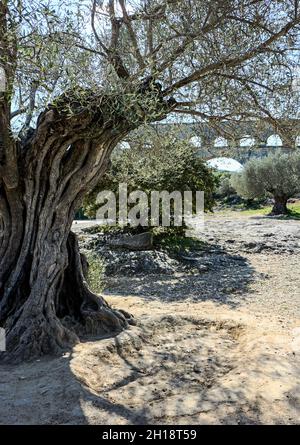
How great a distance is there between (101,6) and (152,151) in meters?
2.79

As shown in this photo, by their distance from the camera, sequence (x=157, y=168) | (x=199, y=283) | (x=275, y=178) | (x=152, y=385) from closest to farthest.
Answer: (x=152, y=385) → (x=157, y=168) → (x=199, y=283) → (x=275, y=178)

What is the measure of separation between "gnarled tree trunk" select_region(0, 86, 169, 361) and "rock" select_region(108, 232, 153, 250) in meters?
8.21

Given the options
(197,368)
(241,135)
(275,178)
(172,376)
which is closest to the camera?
(172,376)

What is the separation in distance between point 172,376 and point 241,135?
14.7 ft

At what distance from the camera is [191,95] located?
632 centimetres

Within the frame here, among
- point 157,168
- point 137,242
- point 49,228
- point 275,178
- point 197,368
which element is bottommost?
point 197,368

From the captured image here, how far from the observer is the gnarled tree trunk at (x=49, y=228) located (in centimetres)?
512

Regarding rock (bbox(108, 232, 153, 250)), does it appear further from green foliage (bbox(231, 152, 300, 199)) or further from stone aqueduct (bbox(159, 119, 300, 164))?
green foliage (bbox(231, 152, 300, 199))

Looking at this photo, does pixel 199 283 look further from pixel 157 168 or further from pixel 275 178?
A: pixel 275 178

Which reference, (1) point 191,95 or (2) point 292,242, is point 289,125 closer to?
(1) point 191,95

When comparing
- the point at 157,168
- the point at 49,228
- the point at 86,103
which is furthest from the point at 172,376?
the point at 157,168

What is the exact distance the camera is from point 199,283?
11.2 m

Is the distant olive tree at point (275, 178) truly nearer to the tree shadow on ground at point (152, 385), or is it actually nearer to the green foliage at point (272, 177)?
the green foliage at point (272, 177)

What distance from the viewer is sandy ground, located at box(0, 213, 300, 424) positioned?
11.8 ft
